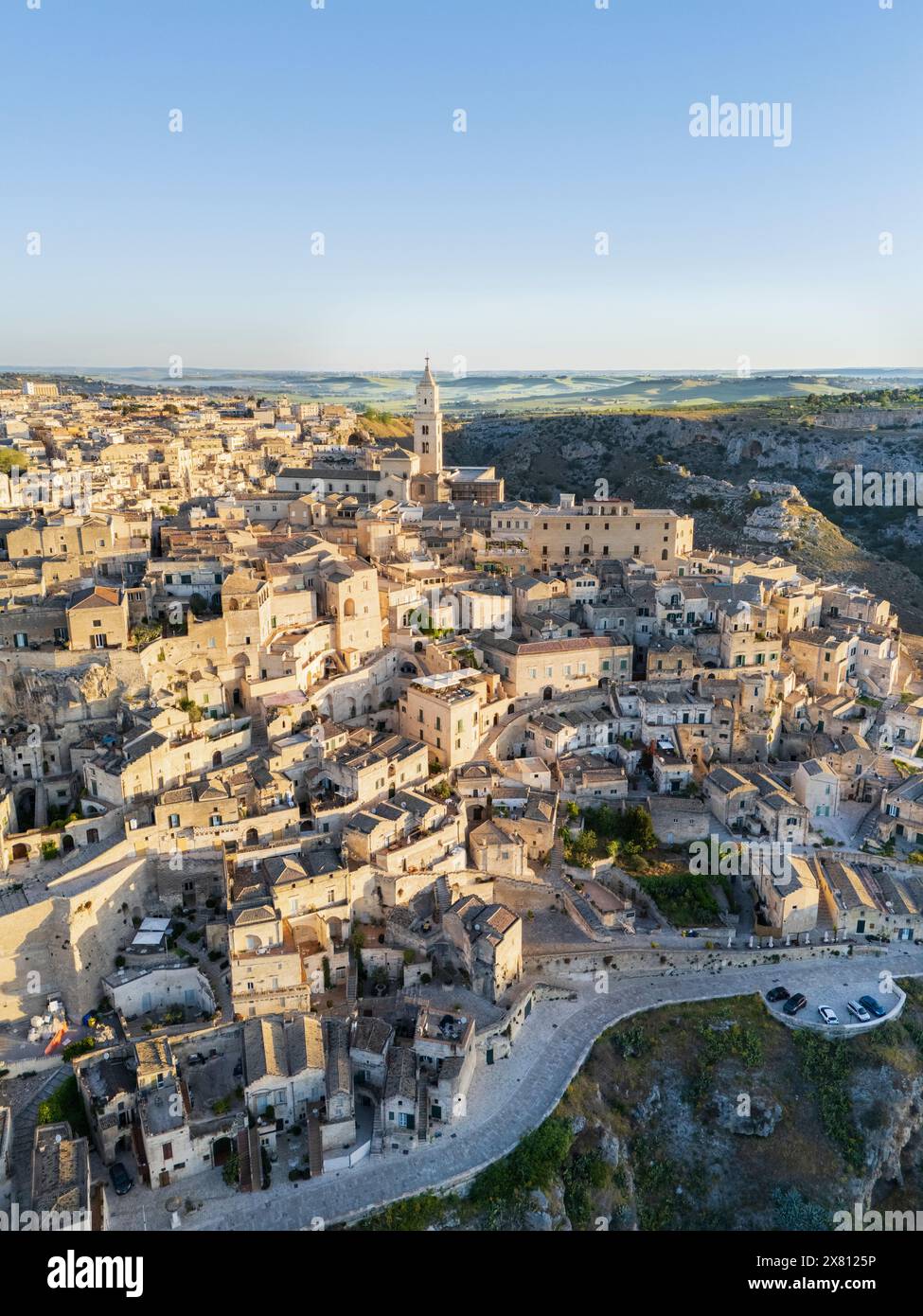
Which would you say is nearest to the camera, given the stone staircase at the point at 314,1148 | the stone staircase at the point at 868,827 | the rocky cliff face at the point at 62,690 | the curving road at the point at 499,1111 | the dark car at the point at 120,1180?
the curving road at the point at 499,1111

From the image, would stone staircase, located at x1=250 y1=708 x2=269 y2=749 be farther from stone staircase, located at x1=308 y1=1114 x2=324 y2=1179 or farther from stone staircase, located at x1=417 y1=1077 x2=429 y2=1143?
stone staircase, located at x1=417 y1=1077 x2=429 y2=1143

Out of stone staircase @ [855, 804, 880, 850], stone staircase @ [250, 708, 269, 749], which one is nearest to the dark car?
stone staircase @ [250, 708, 269, 749]

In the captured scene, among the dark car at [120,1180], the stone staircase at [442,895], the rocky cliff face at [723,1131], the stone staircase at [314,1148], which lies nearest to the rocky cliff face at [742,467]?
the rocky cliff face at [723,1131]

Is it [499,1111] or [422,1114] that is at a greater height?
[422,1114]

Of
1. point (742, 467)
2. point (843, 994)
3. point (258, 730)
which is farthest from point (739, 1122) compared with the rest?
point (742, 467)

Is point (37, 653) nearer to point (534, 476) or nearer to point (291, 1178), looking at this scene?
point (291, 1178)

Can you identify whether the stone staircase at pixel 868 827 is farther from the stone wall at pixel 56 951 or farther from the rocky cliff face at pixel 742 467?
the rocky cliff face at pixel 742 467

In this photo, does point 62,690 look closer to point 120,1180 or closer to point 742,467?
point 120,1180
